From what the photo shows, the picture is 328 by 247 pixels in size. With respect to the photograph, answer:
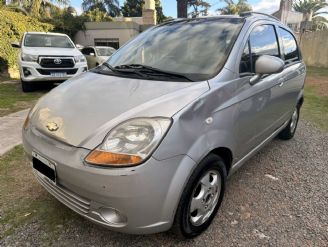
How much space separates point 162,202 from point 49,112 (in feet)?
3.90

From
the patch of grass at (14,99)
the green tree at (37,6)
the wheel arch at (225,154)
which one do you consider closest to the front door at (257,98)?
the wheel arch at (225,154)

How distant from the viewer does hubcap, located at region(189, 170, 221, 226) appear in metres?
2.36

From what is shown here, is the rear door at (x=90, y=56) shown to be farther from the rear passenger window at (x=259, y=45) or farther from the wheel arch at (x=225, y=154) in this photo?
the wheel arch at (x=225, y=154)

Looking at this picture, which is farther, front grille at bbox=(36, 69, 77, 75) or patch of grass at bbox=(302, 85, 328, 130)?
front grille at bbox=(36, 69, 77, 75)

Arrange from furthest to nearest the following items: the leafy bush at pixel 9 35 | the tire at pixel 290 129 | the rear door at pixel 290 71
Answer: the leafy bush at pixel 9 35 < the tire at pixel 290 129 < the rear door at pixel 290 71

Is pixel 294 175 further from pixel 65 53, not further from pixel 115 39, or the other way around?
pixel 115 39

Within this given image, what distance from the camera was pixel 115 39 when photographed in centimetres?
2044

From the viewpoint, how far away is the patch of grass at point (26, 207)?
8.39ft

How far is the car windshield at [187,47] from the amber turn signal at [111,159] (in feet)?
3.12

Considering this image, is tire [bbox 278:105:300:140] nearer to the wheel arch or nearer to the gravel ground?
the gravel ground

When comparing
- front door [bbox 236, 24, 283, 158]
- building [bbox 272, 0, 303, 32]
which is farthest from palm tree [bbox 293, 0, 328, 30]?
front door [bbox 236, 24, 283, 158]

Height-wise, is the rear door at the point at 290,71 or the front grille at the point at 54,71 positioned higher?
the rear door at the point at 290,71

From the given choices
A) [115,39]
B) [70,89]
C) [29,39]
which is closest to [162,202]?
[70,89]

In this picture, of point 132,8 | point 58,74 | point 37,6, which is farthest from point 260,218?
point 132,8
